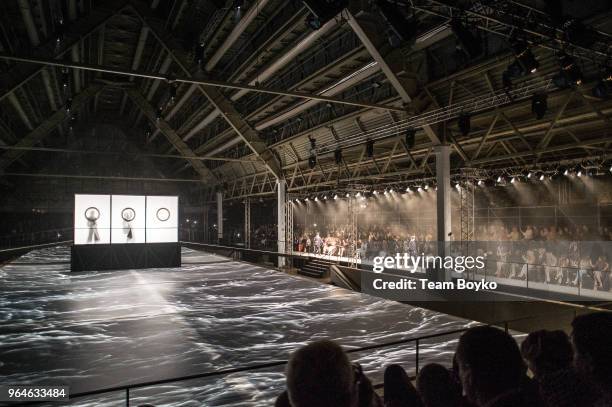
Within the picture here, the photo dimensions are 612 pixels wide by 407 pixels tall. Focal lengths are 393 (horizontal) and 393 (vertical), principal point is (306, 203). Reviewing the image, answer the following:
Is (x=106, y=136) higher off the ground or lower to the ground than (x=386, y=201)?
higher

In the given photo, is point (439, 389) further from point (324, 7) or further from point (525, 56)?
point (525, 56)

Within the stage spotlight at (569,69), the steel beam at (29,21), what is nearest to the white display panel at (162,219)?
the steel beam at (29,21)

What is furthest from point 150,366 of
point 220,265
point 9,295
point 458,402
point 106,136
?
point 106,136

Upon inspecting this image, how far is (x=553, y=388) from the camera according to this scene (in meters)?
1.77

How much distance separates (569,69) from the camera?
7.54m

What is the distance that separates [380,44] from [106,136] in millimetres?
25596

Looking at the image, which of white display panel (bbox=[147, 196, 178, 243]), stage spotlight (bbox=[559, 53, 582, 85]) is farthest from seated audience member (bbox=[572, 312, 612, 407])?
white display panel (bbox=[147, 196, 178, 243])

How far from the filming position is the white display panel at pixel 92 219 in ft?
48.8

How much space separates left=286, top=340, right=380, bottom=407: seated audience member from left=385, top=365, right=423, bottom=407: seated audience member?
57 centimetres

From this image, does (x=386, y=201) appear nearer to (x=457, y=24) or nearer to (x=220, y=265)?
(x=220, y=265)

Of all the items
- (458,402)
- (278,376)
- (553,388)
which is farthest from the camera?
(278,376)

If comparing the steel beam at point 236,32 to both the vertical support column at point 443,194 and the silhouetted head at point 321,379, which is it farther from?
the silhouetted head at point 321,379

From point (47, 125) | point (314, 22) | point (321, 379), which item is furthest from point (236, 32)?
point (47, 125)

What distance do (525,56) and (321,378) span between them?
783 cm
